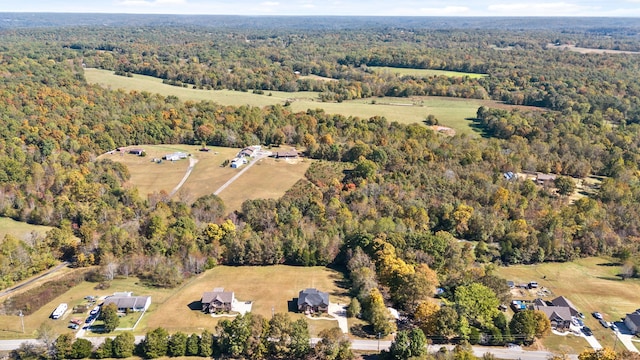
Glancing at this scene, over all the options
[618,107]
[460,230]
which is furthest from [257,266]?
[618,107]

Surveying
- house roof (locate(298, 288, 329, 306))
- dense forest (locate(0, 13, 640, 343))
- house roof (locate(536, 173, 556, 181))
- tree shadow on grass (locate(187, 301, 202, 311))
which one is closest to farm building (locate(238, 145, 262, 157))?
dense forest (locate(0, 13, 640, 343))

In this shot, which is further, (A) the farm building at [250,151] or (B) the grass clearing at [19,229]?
(A) the farm building at [250,151]

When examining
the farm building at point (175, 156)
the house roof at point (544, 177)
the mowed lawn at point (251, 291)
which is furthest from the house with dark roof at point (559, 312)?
the farm building at point (175, 156)

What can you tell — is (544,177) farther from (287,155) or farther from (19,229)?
(19,229)

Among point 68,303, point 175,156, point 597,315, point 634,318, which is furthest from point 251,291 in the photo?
point 175,156

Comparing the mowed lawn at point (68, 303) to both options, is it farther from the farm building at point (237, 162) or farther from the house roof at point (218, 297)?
the farm building at point (237, 162)

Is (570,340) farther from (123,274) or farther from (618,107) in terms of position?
(618,107)

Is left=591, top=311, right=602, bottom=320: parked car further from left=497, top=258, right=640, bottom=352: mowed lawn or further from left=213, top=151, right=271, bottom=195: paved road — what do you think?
left=213, top=151, right=271, bottom=195: paved road
